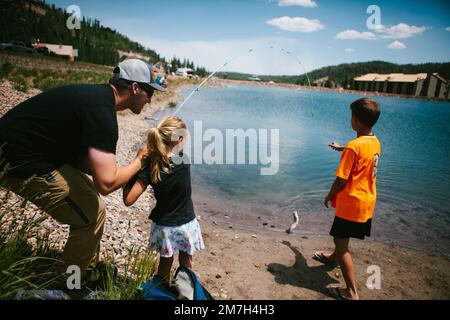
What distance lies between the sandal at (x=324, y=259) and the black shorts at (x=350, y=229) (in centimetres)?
125

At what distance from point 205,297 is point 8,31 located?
84.2 meters

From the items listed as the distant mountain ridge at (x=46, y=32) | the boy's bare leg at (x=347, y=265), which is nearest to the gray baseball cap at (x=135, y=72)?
the boy's bare leg at (x=347, y=265)

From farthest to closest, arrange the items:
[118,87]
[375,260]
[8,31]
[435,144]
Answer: [8,31] → [435,144] → [375,260] → [118,87]

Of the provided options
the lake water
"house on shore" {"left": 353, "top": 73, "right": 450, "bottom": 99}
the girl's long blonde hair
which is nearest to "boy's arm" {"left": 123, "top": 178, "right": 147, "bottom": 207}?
the girl's long blonde hair

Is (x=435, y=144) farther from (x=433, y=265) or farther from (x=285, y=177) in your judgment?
(x=433, y=265)

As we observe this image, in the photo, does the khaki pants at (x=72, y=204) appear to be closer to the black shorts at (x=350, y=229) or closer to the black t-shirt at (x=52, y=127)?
the black t-shirt at (x=52, y=127)

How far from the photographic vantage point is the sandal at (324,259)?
4426 mm

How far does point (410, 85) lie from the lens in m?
99.6

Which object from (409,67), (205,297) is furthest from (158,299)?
(409,67)

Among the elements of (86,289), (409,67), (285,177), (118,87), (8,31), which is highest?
(409,67)

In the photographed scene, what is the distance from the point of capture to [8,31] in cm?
6331

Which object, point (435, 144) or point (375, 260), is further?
point (435, 144)

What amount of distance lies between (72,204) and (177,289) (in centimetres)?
125
